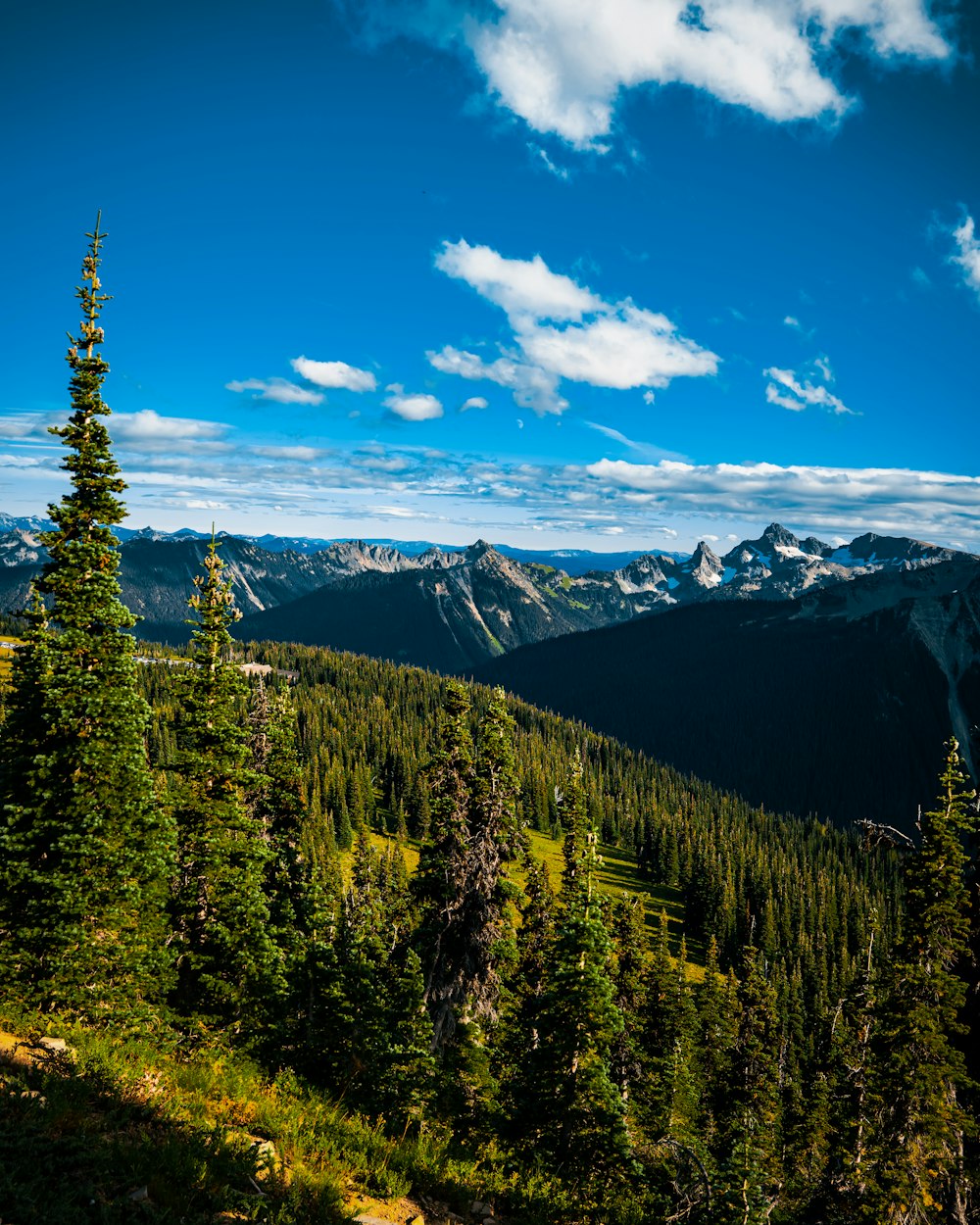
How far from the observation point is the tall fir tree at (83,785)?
58.9 feet

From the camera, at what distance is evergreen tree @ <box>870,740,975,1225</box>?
22.4 meters

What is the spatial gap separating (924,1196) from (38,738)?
3098 cm

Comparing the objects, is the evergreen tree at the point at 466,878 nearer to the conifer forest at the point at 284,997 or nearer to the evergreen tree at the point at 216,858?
the conifer forest at the point at 284,997

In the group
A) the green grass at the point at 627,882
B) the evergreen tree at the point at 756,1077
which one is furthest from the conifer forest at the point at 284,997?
the green grass at the point at 627,882

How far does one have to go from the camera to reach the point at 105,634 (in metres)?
20.1

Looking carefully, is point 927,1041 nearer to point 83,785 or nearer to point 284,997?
point 284,997

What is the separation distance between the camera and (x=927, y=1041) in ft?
75.4

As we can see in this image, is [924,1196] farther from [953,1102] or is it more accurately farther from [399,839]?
[399,839]

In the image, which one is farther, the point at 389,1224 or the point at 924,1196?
the point at 924,1196

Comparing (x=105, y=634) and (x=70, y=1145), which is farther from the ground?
(x=105, y=634)

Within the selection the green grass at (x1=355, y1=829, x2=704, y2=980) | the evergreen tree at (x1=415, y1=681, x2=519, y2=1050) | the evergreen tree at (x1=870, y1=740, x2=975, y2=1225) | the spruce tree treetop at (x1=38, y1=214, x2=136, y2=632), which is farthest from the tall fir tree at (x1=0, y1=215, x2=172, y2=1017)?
the green grass at (x1=355, y1=829, x2=704, y2=980)

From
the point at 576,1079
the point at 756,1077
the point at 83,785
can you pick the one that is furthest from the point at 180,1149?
the point at 756,1077

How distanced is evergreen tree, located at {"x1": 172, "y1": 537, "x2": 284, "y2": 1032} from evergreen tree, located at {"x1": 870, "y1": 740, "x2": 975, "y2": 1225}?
2118cm

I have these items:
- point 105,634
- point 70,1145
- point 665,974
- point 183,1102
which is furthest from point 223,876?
point 665,974
